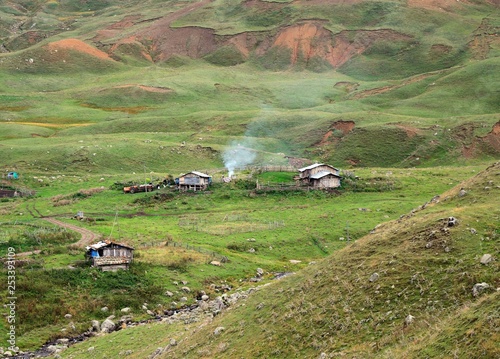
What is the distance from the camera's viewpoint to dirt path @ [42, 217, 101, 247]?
70.1m

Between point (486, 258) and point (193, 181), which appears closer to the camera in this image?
point (486, 258)

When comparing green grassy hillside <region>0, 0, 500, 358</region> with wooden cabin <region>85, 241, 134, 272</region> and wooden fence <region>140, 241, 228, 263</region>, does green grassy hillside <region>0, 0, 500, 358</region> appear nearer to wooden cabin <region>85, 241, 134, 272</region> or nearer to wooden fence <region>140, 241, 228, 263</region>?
wooden fence <region>140, 241, 228, 263</region>

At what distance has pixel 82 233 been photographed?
245 feet

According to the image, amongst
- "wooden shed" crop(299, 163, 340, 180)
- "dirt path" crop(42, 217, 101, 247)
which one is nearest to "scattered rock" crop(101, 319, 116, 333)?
"dirt path" crop(42, 217, 101, 247)

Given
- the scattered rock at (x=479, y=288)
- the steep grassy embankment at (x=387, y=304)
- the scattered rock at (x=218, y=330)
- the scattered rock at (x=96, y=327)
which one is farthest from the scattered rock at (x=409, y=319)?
the scattered rock at (x=96, y=327)

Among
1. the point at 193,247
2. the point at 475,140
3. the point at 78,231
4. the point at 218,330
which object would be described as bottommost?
the point at 475,140

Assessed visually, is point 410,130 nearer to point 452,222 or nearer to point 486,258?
point 452,222

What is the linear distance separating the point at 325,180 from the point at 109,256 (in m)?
48.5

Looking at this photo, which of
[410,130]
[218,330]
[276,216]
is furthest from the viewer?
[410,130]

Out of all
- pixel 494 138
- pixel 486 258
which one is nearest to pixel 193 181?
pixel 494 138

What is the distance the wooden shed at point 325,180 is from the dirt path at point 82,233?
131ft

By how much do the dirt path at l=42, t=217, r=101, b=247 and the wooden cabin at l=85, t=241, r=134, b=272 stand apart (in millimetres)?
6112

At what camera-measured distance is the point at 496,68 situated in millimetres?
189375

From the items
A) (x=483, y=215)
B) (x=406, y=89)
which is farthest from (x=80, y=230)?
(x=406, y=89)
